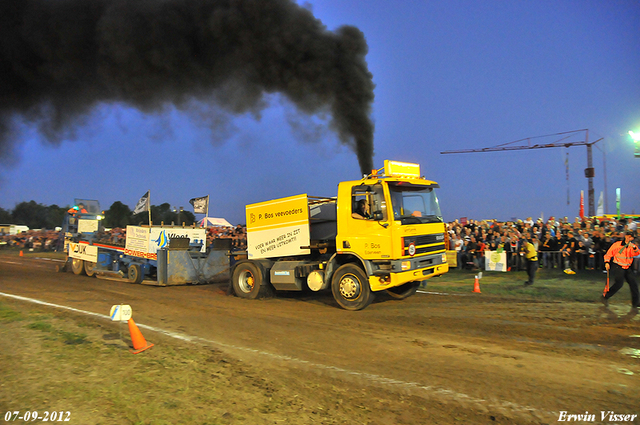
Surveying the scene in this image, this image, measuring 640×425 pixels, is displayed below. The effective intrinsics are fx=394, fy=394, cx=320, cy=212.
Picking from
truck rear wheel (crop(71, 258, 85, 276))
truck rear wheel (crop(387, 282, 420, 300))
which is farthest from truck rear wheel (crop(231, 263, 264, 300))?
truck rear wheel (crop(71, 258, 85, 276))

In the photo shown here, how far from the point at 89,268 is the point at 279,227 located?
9931 millimetres

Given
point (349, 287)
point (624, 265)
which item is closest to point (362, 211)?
point (349, 287)

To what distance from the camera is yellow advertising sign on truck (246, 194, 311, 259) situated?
9789mm

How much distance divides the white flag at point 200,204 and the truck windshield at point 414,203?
8.71 meters

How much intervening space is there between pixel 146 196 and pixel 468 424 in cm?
1416

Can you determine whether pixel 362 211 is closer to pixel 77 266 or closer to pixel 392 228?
pixel 392 228

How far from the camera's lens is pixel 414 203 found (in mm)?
8898

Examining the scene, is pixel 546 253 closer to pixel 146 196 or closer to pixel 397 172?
pixel 397 172

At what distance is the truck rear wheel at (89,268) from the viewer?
1552 centimetres

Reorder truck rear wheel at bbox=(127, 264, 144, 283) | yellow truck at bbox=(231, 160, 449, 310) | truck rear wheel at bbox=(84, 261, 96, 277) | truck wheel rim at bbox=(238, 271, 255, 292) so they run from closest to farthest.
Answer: yellow truck at bbox=(231, 160, 449, 310) → truck wheel rim at bbox=(238, 271, 255, 292) → truck rear wheel at bbox=(127, 264, 144, 283) → truck rear wheel at bbox=(84, 261, 96, 277)

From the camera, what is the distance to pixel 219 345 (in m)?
6.25

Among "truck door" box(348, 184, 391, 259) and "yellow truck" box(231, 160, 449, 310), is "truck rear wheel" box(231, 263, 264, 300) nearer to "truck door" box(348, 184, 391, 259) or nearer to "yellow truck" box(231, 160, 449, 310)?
"yellow truck" box(231, 160, 449, 310)

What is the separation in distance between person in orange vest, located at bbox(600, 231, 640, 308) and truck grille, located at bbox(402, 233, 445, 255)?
362cm

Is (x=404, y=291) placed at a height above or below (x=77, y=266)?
below
